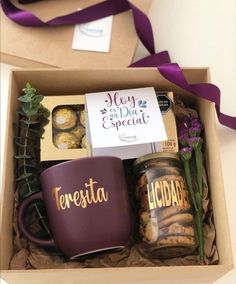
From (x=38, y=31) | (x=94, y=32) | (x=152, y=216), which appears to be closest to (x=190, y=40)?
(x=94, y=32)

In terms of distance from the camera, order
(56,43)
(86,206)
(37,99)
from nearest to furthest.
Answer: (86,206) < (37,99) < (56,43)

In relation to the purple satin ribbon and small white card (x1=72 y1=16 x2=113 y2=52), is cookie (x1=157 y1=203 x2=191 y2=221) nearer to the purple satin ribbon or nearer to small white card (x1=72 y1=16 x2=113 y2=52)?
the purple satin ribbon

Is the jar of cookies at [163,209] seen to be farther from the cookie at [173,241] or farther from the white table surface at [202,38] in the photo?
the white table surface at [202,38]

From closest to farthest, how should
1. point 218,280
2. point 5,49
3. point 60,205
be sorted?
point 60,205 < point 218,280 < point 5,49

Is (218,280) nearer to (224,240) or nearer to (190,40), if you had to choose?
(224,240)

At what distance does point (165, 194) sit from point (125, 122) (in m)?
0.15

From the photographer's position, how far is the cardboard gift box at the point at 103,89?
2.31 ft

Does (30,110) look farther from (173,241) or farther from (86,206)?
(173,241)

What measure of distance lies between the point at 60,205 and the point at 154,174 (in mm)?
147

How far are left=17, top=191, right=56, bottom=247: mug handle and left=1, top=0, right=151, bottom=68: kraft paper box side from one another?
282 mm

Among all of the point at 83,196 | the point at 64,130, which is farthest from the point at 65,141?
the point at 83,196

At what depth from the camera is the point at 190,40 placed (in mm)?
1046

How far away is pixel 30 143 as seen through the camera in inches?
33.7

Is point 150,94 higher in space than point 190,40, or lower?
lower
